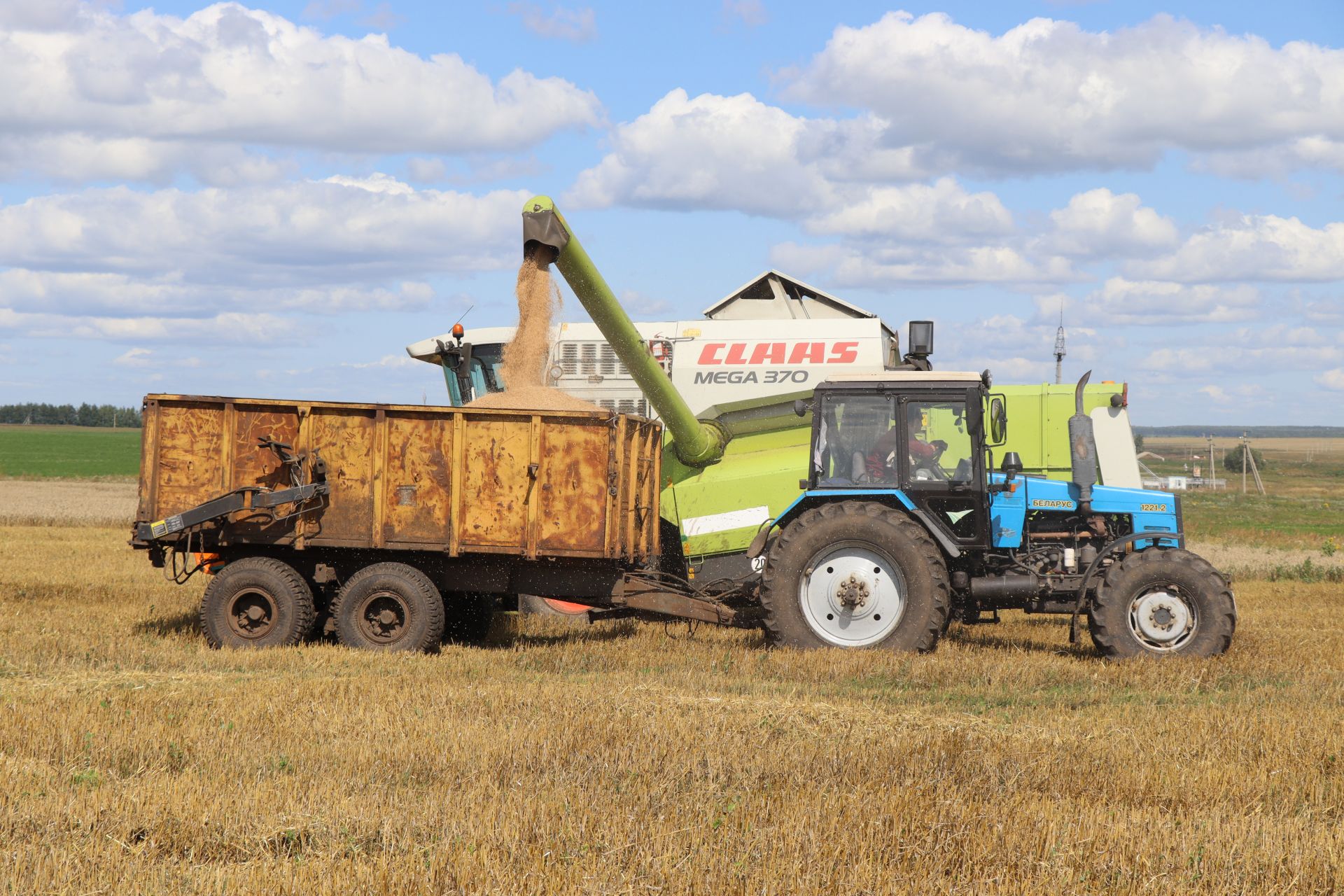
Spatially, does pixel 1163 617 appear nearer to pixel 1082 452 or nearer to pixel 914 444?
pixel 1082 452

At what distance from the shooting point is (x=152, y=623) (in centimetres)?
1178

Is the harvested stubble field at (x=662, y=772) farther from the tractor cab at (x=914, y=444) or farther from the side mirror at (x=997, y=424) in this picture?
the side mirror at (x=997, y=424)

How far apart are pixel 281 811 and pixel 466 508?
497 cm

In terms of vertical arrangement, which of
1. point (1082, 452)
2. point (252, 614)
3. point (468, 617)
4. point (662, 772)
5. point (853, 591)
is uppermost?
point (1082, 452)

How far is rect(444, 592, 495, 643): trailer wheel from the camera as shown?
37.6ft

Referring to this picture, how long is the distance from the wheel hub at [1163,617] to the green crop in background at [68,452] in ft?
117

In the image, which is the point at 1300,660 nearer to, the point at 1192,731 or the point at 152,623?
the point at 1192,731

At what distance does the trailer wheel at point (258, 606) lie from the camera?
33.8 ft

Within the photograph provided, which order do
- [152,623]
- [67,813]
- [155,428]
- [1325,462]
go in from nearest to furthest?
[67,813] < [155,428] < [152,623] < [1325,462]

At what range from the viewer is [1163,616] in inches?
392

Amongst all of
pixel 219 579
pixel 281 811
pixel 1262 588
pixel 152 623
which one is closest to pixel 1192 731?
A: pixel 281 811

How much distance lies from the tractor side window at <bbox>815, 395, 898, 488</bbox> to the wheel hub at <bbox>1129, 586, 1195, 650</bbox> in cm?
217

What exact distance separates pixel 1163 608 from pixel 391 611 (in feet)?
20.1

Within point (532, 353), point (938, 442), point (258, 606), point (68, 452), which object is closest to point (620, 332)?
point (532, 353)
